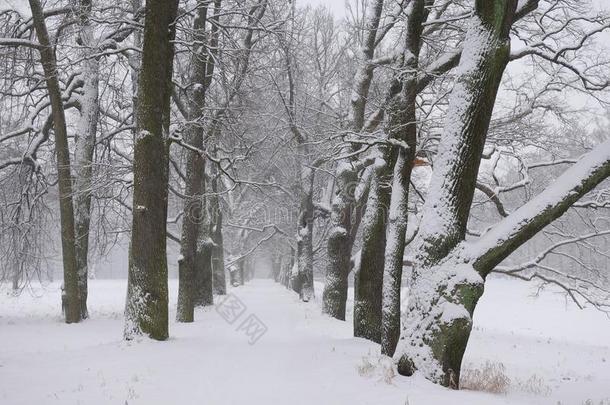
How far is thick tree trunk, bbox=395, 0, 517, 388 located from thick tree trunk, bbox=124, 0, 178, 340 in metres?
4.18

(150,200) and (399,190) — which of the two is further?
(399,190)

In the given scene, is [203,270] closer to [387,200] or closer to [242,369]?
[387,200]

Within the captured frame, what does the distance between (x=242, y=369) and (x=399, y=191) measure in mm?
4032

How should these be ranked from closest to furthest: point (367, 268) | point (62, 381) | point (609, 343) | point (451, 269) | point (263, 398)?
point (263, 398) < point (62, 381) < point (451, 269) < point (367, 268) < point (609, 343)

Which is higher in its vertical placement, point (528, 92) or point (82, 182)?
point (528, 92)

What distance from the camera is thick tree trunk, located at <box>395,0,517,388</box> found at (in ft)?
18.8

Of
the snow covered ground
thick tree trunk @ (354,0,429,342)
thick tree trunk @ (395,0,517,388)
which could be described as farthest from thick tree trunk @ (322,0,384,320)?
thick tree trunk @ (395,0,517,388)

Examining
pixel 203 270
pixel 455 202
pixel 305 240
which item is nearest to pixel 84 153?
pixel 203 270

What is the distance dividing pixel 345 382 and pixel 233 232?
1306 inches

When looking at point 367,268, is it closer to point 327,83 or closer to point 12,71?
point 12,71

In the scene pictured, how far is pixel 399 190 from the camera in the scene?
844 centimetres

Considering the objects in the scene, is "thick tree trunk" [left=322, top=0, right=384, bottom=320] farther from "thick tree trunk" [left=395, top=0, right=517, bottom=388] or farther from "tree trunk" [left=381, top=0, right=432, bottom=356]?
"thick tree trunk" [left=395, top=0, right=517, bottom=388]

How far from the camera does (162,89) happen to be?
26.6 feet

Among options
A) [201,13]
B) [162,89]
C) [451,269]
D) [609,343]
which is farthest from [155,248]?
[609,343]
